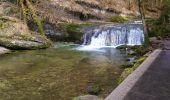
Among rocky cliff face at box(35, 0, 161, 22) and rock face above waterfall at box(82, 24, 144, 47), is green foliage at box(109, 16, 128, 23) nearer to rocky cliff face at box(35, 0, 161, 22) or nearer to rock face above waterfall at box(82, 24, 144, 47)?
rocky cliff face at box(35, 0, 161, 22)

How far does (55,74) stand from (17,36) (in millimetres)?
8853

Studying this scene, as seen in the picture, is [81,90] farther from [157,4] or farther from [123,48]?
[157,4]

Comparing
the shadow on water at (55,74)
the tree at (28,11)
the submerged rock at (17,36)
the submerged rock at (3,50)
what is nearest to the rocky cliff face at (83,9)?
the tree at (28,11)

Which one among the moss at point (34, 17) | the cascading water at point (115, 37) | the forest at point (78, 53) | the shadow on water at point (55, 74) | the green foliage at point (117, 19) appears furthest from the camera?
the green foliage at point (117, 19)

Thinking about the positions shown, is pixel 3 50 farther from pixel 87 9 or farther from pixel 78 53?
pixel 87 9

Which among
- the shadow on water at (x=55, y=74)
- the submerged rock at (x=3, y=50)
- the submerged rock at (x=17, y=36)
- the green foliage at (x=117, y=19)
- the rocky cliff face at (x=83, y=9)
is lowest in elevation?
the shadow on water at (x=55, y=74)

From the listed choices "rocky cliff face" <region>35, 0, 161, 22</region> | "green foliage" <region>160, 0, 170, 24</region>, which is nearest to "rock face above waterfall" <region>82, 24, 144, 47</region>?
"green foliage" <region>160, 0, 170, 24</region>

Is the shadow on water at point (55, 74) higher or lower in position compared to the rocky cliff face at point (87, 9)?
lower

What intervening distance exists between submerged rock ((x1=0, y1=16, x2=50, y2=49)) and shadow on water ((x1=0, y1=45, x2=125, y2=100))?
155 cm

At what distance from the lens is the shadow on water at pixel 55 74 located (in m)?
10.4

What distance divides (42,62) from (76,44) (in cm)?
854

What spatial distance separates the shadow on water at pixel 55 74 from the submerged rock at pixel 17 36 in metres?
1.55

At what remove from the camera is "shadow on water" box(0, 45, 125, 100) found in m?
10.4

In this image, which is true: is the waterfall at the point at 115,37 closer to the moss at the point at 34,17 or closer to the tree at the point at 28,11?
the moss at the point at 34,17
